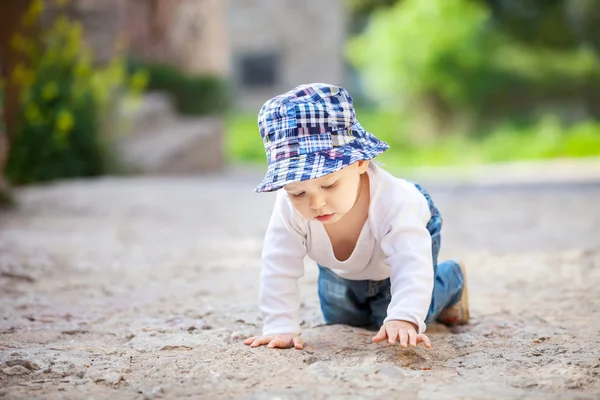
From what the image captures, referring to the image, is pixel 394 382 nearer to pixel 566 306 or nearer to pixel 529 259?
pixel 566 306

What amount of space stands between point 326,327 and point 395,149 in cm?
1141

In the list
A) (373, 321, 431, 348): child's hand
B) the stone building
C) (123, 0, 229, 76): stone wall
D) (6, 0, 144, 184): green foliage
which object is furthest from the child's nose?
the stone building

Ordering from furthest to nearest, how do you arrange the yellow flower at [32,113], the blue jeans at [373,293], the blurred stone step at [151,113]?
the blurred stone step at [151,113] < the yellow flower at [32,113] < the blue jeans at [373,293]

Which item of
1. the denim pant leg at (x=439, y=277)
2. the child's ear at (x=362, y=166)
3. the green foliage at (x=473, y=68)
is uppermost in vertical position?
the green foliage at (x=473, y=68)

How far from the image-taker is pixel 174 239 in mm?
3734

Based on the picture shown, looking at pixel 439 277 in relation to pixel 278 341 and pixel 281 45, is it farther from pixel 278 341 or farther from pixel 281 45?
pixel 281 45

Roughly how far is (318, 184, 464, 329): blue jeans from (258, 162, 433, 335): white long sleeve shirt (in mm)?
75

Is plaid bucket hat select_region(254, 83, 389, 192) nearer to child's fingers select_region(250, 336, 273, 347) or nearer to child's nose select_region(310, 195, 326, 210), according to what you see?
child's nose select_region(310, 195, 326, 210)

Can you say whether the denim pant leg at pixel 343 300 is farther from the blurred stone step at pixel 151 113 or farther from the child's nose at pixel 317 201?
the blurred stone step at pixel 151 113

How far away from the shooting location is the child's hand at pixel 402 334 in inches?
66.4

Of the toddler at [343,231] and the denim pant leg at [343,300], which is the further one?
the denim pant leg at [343,300]

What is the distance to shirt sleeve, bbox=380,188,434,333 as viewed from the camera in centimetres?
177

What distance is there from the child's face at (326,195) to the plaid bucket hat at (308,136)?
0.05 meters

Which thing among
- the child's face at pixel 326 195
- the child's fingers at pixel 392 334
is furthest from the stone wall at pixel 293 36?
the child's fingers at pixel 392 334
